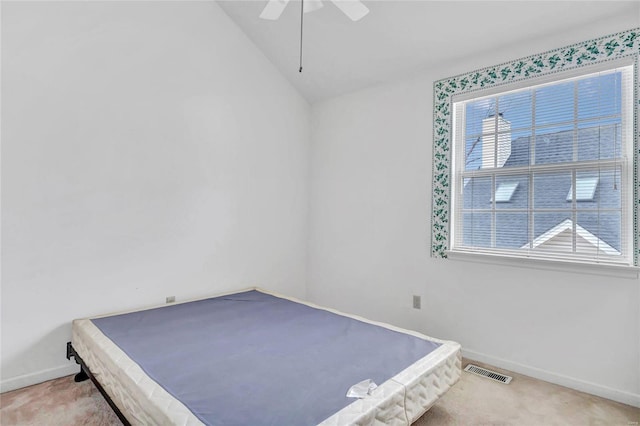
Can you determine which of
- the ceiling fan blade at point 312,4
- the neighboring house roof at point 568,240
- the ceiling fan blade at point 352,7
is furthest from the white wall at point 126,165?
the neighboring house roof at point 568,240

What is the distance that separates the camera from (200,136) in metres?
3.10

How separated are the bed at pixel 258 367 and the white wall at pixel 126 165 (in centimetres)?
32

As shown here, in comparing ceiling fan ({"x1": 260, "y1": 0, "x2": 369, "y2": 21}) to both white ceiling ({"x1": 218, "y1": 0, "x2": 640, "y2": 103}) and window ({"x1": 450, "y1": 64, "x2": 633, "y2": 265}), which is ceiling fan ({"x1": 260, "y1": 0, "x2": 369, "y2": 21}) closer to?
white ceiling ({"x1": 218, "y1": 0, "x2": 640, "y2": 103})

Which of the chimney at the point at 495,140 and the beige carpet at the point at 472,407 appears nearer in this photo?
the beige carpet at the point at 472,407

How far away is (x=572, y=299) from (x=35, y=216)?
3590mm

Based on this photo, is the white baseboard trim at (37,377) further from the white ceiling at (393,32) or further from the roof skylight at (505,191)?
the roof skylight at (505,191)

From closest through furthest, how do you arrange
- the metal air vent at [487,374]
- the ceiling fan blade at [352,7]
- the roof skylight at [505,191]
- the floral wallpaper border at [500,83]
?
the ceiling fan blade at [352,7]
the floral wallpaper border at [500,83]
the metal air vent at [487,374]
the roof skylight at [505,191]

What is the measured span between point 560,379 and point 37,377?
3478 mm

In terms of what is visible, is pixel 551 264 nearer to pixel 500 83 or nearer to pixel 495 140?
pixel 495 140

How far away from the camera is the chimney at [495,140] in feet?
8.77

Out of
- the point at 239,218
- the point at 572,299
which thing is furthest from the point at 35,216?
the point at 572,299

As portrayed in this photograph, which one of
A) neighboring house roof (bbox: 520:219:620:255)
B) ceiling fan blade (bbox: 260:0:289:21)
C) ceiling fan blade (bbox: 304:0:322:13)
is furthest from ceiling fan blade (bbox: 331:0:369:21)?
neighboring house roof (bbox: 520:219:620:255)

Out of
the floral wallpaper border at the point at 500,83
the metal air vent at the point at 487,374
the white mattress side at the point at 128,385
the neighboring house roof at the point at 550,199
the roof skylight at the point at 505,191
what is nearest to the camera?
the white mattress side at the point at 128,385

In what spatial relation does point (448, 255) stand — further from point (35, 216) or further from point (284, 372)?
point (35, 216)
